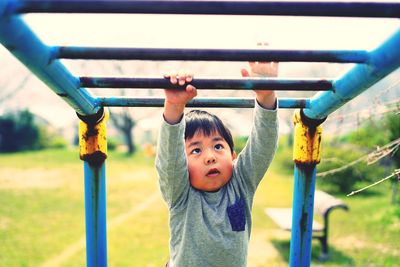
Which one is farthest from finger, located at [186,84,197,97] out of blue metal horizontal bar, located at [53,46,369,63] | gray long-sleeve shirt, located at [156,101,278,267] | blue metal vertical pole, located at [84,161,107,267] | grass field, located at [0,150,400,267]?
grass field, located at [0,150,400,267]

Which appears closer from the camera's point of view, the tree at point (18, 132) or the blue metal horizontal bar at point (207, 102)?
the blue metal horizontal bar at point (207, 102)

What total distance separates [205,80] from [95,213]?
0.84m

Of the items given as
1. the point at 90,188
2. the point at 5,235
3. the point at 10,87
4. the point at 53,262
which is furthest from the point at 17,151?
the point at 90,188

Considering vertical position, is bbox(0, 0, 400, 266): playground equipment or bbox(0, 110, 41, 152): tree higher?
bbox(0, 0, 400, 266): playground equipment

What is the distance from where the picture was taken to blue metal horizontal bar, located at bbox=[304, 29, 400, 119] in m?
0.80

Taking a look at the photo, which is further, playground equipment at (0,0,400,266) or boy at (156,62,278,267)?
boy at (156,62,278,267)

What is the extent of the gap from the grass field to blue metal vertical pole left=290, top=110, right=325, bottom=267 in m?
3.32

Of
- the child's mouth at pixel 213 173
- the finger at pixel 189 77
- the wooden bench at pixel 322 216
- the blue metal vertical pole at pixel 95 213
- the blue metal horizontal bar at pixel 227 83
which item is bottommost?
the wooden bench at pixel 322 216

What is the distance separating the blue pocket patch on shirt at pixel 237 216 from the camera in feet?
4.61

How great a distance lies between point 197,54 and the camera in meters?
0.85

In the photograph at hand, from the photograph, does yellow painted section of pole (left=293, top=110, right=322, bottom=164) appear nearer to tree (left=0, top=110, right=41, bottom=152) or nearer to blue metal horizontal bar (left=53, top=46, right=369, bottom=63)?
blue metal horizontal bar (left=53, top=46, right=369, bottom=63)

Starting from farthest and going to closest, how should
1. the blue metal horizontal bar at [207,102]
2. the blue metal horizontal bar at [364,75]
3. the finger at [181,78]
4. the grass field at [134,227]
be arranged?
the grass field at [134,227] < the blue metal horizontal bar at [207,102] < the finger at [181,78] < the blue metal horizontal bar at [364,75]

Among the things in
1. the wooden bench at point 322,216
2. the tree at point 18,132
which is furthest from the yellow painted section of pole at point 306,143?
the tree at point 18,132

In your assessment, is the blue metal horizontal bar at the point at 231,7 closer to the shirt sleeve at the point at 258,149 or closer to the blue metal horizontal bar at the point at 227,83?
the blue metal horizontal bar at the point at 227,83
